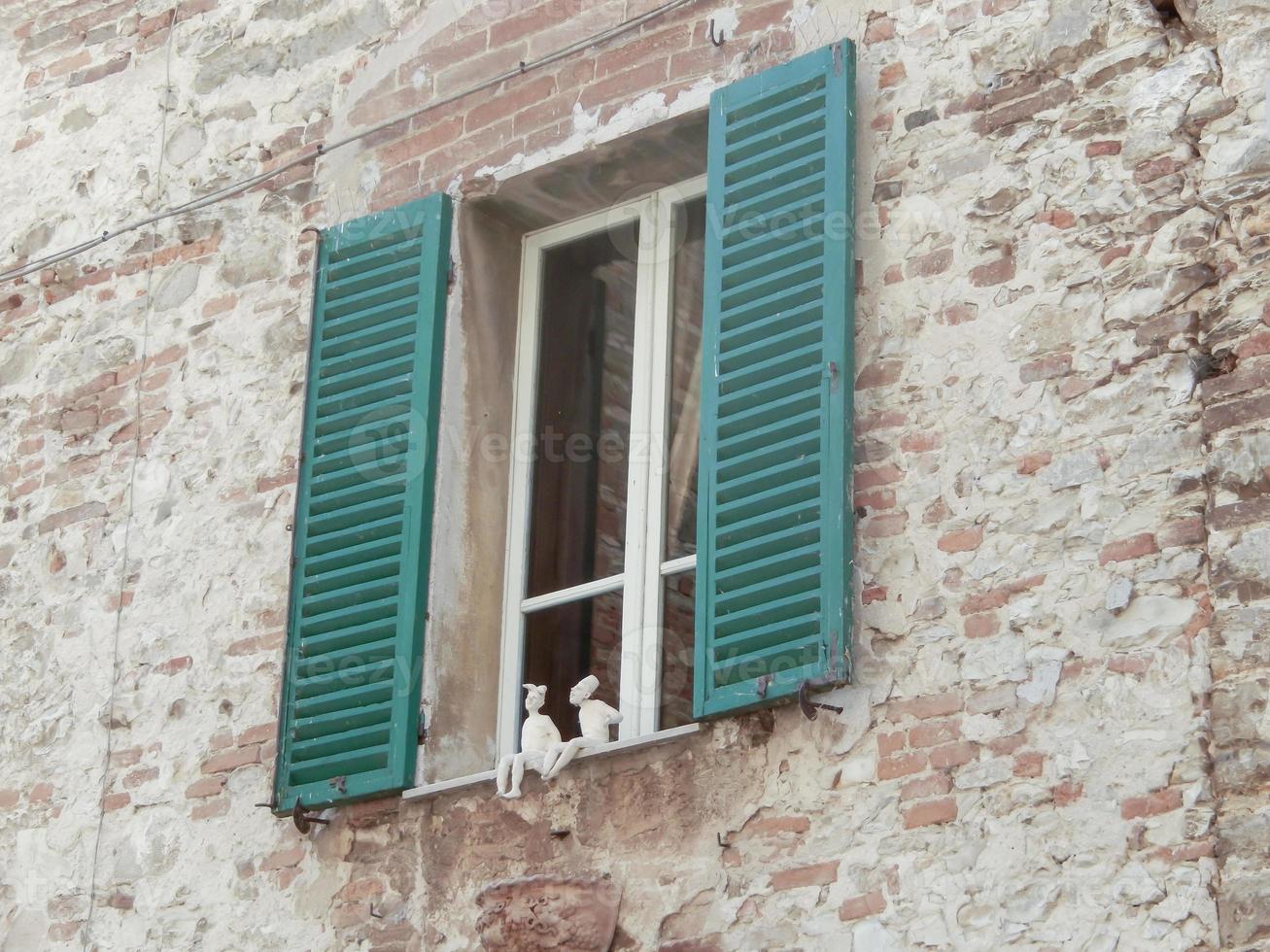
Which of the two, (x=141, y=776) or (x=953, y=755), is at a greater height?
(x=141, y=776)

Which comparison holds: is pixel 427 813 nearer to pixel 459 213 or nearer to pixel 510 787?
pixel 510 787

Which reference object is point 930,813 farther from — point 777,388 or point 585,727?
point 777,388

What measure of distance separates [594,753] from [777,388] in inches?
38.5

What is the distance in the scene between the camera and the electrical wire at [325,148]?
6734mm

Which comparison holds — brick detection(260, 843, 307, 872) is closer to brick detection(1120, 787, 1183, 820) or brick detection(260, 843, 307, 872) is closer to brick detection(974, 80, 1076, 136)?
brick detection(1120, 787, 1183, 820)

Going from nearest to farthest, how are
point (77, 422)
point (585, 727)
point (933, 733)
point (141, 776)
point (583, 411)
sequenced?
point (933, 733) < point (585, 727) < point (141, 776) < point (583, 411) < point (77, 422)

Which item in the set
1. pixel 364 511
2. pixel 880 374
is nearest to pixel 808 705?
pixel 880 374

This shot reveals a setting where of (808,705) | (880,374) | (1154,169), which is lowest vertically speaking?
(808,705)

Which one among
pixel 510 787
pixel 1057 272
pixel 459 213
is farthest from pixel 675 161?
pixel 510 787

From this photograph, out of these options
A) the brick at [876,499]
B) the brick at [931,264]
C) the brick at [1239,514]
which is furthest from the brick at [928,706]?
the brick at [931,264]

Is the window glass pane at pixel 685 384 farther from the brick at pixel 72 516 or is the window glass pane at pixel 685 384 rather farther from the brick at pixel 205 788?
the brick at pixel 72 516

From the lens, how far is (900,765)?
5414mm

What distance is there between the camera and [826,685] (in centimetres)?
554

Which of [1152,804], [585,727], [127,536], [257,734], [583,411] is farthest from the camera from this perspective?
[127,536]
